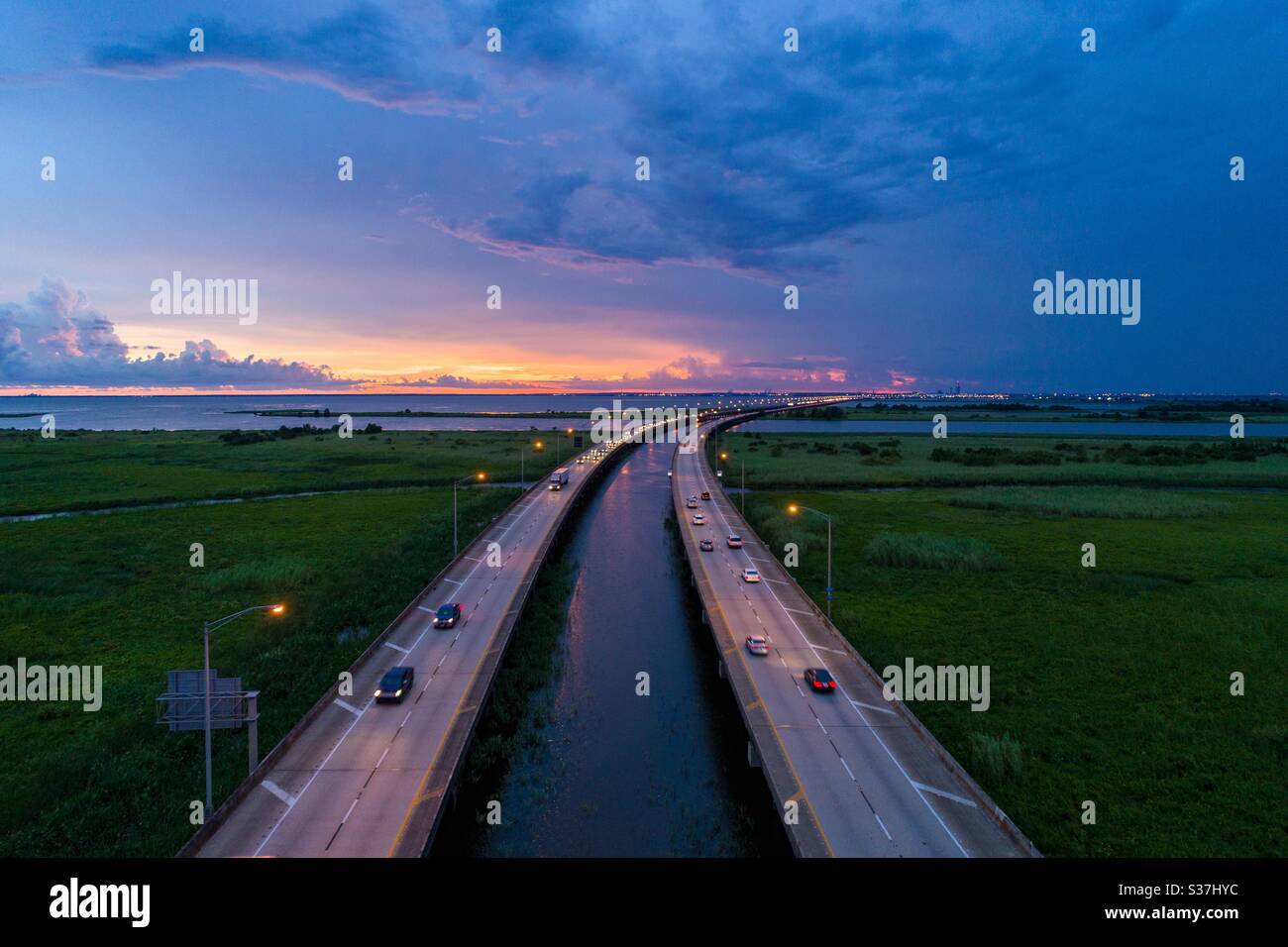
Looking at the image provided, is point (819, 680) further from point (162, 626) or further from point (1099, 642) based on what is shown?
point (162, 626)

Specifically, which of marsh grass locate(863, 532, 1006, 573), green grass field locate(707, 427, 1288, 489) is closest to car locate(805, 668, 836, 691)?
marsh grass locate(863, 532, 1006, 573)

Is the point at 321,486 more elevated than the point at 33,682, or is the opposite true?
the point at 321,486

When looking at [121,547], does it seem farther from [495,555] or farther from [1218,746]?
[1218,746]

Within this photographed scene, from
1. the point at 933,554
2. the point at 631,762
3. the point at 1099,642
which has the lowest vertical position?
the point at 631,762

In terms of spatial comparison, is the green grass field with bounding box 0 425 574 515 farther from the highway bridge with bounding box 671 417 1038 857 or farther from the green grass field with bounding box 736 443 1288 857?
the highway bridge with bounding box 671 417 1038 857

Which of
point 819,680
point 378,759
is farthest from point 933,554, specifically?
point 378,759
